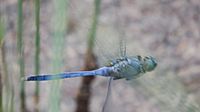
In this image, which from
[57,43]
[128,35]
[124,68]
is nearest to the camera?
[57,43]

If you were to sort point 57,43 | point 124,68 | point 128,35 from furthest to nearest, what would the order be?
point 128,35, point 124,68, point 57,43

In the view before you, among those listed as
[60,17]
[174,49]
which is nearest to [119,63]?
[60,17]

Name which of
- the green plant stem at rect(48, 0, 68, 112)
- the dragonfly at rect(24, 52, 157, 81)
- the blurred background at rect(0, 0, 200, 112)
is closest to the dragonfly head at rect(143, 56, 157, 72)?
the dragonfly at rect(24, 52, 157, 81)

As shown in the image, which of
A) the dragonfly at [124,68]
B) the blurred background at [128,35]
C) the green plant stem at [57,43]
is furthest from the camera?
the blurred background at [128,35]

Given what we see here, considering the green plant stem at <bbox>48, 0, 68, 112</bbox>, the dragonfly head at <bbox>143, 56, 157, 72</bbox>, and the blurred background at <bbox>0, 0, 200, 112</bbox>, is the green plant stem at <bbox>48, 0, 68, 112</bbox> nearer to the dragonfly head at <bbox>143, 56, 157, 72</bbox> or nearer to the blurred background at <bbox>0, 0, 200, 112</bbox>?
the dragonfly head at <bbox>143, 56, 157, 72</bbox>

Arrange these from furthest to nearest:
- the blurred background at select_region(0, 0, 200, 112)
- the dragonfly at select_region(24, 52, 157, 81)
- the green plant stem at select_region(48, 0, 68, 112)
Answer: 1. the blurred background at select_region(0, 0, 200, 112)
2. the dragonfly at select_region(24, 52, 157, 81)
3. the green plant stem at select_region(48, 0, 68, 112)

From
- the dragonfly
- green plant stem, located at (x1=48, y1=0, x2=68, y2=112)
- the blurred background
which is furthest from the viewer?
the blurred background

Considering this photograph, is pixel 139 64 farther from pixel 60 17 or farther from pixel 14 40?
pixel 14 40

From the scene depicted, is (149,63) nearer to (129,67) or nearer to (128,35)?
(129,67)

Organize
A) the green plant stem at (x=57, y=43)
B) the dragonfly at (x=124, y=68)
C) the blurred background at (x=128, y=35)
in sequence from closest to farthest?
the green plant stem at (x=57, y=43)
the dragonfly at (x=124, y=68)
the blurred background at (x=128, y=35)

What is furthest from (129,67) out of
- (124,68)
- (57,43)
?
(57,43)

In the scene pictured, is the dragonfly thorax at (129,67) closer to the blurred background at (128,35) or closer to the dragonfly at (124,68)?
the dragonfly at (124,68)

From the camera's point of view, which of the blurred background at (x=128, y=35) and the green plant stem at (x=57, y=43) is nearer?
the green plant stem at (x=57, y=43)

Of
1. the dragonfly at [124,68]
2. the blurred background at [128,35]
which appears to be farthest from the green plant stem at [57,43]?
the blurred background at [128,35]
